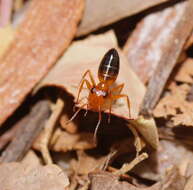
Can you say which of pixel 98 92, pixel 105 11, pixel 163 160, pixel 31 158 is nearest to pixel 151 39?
pixel 105 11

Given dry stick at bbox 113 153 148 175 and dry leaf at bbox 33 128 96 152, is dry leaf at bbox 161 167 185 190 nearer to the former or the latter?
dry stick at bbox 113 153 148 175

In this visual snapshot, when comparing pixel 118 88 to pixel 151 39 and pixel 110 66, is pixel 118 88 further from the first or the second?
pixel 151 39

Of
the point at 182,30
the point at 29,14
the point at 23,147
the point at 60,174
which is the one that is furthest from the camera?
the point at 29,14

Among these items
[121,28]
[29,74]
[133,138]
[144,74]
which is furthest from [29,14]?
[133,138]

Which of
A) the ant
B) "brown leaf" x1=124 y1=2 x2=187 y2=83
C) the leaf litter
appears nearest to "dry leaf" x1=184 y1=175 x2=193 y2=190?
the leaf litter

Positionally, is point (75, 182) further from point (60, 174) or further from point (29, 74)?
point (29, 74)
